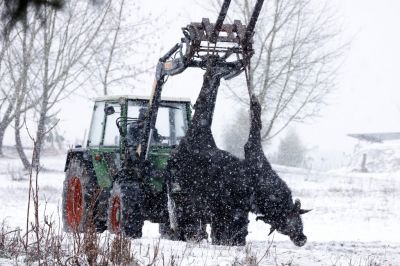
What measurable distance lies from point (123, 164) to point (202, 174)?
130cm

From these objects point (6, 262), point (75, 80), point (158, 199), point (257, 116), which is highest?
point (75, 80)

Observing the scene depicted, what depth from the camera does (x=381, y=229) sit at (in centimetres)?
1295

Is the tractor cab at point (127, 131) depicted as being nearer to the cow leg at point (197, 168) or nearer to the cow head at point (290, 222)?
the cow leg at point (197, 168)

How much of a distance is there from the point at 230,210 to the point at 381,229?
6197 mm

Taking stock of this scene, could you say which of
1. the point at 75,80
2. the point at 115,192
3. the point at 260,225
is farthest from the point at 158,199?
the point at 75,80

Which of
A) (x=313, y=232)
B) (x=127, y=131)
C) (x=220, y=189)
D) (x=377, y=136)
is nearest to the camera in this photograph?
(x=220, y=189)

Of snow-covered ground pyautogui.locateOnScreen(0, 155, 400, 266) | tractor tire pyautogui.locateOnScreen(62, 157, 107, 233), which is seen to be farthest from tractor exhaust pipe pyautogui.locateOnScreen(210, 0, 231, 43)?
tractor tire pyautogui.locateOnScreen(62, 157, 107, 233)

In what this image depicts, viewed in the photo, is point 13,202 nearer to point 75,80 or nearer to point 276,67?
point 75,80

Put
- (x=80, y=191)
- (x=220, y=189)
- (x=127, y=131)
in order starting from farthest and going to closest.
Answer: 1. (x=80, y=191)
2. (x=127, y=131)
3. (x=220, y=189)

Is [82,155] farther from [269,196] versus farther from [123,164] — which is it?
[269,196]

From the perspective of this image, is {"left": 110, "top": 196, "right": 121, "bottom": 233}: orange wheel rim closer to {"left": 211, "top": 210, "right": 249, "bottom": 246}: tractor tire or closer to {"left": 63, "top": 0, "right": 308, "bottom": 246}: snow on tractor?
{"left": 63, "top": 0, "right": 308, "bottom": 246}: snow on tractor

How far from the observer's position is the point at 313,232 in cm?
1245

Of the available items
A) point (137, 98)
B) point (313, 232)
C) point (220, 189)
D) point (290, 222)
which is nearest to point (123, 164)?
point (137, 98)

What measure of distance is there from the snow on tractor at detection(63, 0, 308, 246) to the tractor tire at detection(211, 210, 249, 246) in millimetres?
11
